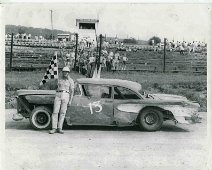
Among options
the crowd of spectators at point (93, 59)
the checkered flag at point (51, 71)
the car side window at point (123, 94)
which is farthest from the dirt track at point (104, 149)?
the crowd of spectators at point (93, 59)

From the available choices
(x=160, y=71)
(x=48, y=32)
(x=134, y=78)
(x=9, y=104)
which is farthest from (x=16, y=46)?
(x=160, y=71)

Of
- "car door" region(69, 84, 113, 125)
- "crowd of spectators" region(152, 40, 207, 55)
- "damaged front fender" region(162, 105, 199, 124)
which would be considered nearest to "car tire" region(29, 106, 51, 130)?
"car door" region(69, 84, 113, 125)

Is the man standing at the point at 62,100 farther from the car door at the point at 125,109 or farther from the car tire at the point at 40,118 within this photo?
the car door at the point at 125,109

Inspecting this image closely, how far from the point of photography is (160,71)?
926 centimetres

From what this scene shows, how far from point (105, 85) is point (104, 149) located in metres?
1.52

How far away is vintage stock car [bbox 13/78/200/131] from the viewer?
7.52 m

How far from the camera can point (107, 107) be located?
7531 mm

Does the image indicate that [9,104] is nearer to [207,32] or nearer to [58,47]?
[58,47]

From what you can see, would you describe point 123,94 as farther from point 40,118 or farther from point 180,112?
point 40,118

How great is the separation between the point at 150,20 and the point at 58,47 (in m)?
2.18

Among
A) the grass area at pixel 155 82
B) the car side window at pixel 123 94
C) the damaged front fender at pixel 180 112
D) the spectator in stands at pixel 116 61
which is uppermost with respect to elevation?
the spectator in stands at pixel 116 61

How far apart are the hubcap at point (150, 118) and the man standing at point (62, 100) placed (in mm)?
1534

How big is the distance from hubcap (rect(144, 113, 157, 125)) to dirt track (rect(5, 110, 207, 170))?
225 mm

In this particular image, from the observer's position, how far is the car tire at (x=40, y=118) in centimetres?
759
